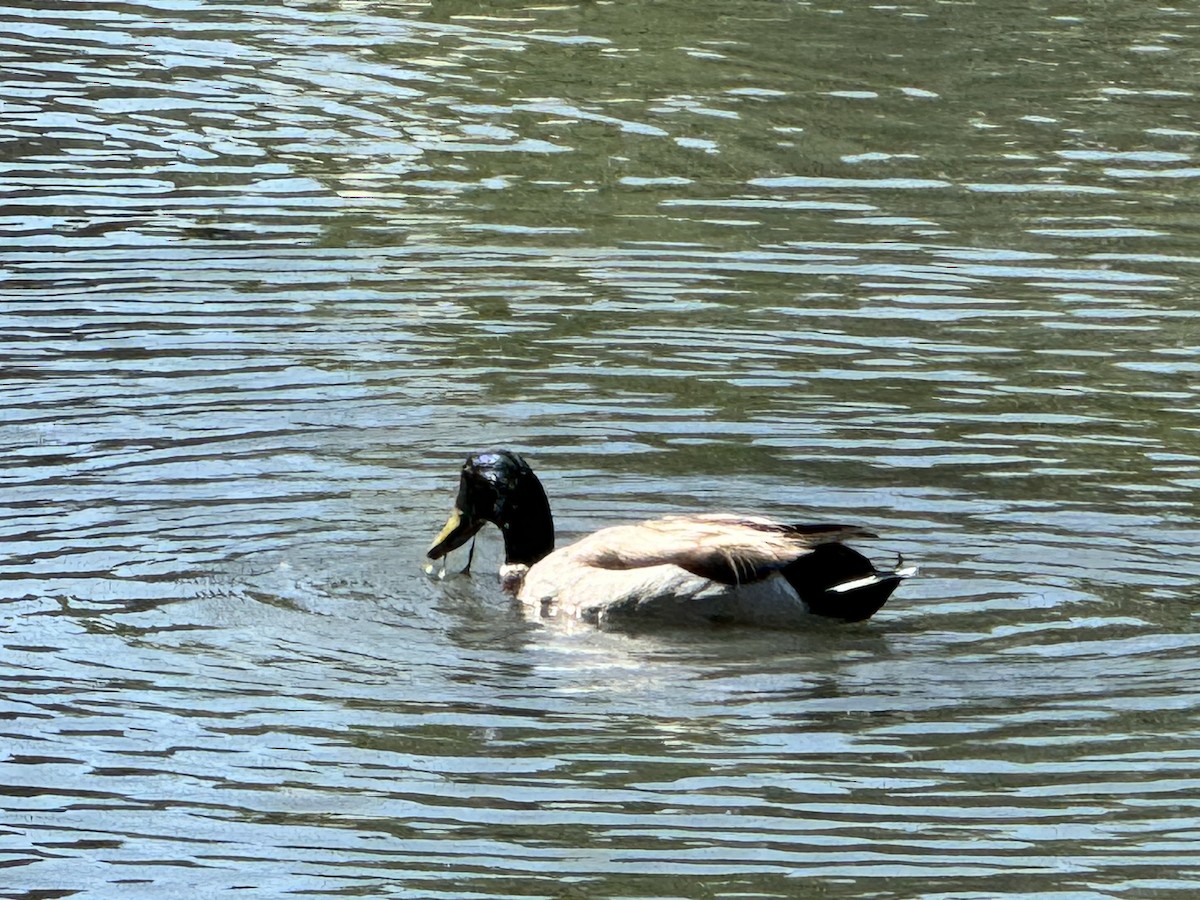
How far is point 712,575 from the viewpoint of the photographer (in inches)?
396

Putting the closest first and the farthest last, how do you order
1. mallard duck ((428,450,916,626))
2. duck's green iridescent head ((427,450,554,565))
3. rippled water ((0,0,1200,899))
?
1. rippled water ((0,0,1200,899))
2. mallard duck ((428,450,916,626))
3. duck's green iridescent head ((427,450,554,565))

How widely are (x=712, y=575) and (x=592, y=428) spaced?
7.39 feet

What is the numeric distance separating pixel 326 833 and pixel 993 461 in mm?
4830

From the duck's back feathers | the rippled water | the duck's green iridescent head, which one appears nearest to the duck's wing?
the duck's back feathers

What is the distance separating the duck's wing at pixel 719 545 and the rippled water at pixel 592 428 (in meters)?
0.28

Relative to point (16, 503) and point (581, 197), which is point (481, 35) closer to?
point (581, 197)

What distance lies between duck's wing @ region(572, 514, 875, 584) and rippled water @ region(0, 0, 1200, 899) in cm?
28

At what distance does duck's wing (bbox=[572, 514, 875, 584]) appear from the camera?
392 inches

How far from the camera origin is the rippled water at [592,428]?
7902mm

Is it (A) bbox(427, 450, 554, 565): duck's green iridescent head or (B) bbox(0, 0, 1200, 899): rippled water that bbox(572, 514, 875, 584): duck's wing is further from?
(A) bbox(427, 450, 554, 565): duck's green iridescent head

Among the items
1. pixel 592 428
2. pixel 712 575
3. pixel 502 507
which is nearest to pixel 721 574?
pixel 712 575

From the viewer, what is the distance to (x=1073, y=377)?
12.9 m

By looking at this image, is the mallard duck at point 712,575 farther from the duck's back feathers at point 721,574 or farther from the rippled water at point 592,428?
the rippled water at point 592,428

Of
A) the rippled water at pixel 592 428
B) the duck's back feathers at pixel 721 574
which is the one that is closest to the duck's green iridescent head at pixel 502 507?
the rippled water at pixel 592 428
